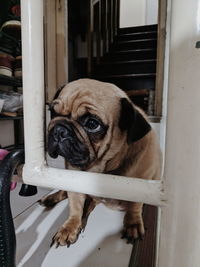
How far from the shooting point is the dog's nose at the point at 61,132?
375 millimetres

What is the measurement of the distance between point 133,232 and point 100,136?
0.89 feet

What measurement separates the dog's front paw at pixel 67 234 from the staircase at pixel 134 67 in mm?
365

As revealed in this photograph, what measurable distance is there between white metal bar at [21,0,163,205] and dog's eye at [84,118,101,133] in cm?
15

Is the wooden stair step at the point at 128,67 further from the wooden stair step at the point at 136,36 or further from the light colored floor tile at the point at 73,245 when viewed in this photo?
the light colored floor tile at the point at 73,245

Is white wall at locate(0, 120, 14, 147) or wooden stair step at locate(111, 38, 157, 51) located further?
white wall at locate(0, 120, 14, 147)

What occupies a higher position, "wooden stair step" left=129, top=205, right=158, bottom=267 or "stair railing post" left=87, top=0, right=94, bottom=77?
"stair railing post" left=87, top=0, right=94, bottom=77

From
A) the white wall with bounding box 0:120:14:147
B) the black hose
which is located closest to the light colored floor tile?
the black hose

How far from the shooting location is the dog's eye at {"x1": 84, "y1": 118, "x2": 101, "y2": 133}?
1.22ft

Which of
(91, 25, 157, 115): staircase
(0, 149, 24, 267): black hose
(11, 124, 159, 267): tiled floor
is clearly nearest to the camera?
(0, 149, 24, 267): black hose

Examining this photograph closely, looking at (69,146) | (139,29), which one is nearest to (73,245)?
(69,146)

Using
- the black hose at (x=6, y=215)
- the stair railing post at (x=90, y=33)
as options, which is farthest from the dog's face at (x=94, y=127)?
the stair railing post at (x=90, y=33)

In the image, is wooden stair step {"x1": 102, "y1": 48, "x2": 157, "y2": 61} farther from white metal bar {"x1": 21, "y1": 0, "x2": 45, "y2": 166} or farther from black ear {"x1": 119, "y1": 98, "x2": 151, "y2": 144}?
white metal bar {"x1": 21, "y1": 0, "x2": 45, "y2": 166}

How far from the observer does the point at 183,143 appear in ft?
0.52

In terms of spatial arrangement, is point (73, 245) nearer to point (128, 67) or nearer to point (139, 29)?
point (128, 67)
